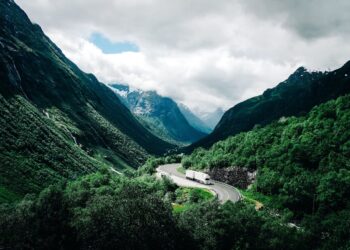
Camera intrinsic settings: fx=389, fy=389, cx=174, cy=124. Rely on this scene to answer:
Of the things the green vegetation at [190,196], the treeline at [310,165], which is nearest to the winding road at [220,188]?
the green vegetation at [190,196]

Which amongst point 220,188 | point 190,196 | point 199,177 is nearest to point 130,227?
point 190,196

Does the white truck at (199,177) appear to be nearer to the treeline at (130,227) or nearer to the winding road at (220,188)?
the winding road at (220,188)

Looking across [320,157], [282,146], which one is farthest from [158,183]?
[320,157]

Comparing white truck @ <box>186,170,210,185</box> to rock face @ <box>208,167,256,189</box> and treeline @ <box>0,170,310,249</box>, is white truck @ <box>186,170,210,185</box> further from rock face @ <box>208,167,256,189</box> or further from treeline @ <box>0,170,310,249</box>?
treeline @ <box>0,170,310,249</box>

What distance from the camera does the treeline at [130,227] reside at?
62.7 metres

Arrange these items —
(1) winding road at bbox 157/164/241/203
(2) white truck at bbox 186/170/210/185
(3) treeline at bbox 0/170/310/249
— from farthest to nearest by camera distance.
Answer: (2) white truck at bbox 186/170/210/185 → (1) winding road at bbox 157/164/241/203 → (3) treeline at bbox 0/170/310/249

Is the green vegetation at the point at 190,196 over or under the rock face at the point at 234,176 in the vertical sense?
under

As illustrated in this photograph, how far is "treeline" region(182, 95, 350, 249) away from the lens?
89.3m

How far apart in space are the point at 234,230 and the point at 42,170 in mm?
143337

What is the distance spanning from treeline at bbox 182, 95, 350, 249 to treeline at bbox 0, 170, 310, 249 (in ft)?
40.2

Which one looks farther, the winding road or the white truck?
the white truck

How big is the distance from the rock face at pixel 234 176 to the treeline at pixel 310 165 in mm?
2515

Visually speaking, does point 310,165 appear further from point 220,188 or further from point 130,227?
point 130,227

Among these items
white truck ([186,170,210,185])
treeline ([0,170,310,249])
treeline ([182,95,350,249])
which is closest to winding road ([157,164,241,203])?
white truck ([186,170,210,185])
